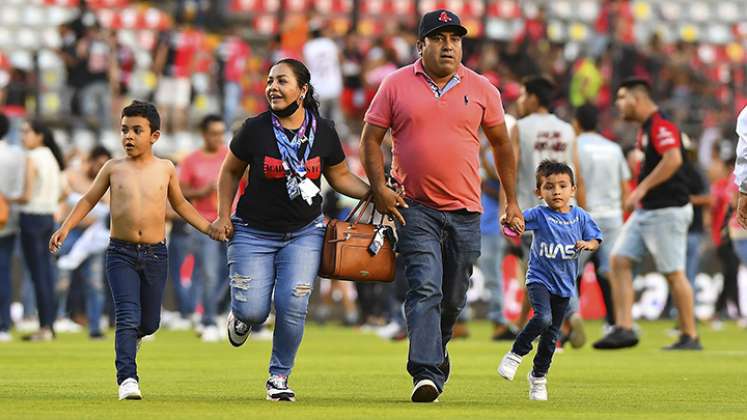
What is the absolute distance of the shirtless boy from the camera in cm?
1002

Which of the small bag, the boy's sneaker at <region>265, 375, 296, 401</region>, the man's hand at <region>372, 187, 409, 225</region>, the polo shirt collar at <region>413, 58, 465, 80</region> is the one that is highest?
the polo shirt collar at <region>413, 58, 465, 80</region>

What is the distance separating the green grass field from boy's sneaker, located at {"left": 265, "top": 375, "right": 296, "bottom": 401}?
0.08 metres

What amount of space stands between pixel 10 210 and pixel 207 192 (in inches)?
79.2

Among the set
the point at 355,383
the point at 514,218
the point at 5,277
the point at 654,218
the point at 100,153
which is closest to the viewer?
the point at 514,218

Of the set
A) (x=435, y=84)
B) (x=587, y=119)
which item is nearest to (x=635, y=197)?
(x=587, y=119)

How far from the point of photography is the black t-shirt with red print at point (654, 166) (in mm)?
15508

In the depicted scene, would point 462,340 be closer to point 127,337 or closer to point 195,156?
point 195,156

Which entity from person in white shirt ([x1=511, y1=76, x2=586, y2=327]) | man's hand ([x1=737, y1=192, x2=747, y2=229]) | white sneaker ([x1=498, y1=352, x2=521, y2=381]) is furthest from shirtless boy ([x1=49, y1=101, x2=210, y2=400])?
person in white shirt ([x1=511, y1=76, x2=586, y2=327])

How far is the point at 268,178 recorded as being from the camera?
32.7 feet

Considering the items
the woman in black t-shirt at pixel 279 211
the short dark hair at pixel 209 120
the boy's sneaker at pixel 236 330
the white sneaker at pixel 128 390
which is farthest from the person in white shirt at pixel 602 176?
the white sneaker at pixel 128 390

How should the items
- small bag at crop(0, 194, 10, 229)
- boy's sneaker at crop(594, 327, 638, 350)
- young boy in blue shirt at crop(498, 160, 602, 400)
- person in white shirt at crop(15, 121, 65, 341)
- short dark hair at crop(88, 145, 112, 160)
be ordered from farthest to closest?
short dark hair at crop(88, 145, 112, 160)
person in white shirt at crop(15, 121, 65, 341)
small bag at crop(0, 194, 10, 229)
boy's sneaker at crop(594, 327, 638, 350)
young boy in blue shirt at crop(498, 160, 602, 400)

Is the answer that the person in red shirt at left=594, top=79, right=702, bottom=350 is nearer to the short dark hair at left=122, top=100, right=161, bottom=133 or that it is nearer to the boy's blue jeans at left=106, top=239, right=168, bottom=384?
Result: the short dark hair at left=122, top=100, right=161, bottom=133

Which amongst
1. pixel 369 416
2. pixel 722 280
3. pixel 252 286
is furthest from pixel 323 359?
pixel 722 280

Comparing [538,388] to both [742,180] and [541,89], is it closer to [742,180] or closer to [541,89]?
[742,180]
